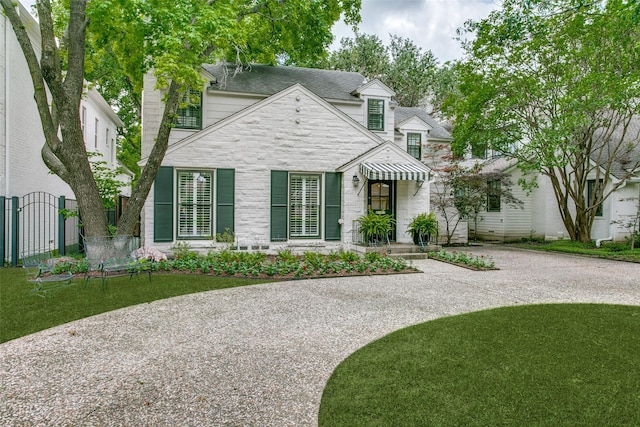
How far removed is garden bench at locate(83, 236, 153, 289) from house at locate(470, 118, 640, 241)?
15.6 m

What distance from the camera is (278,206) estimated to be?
41.6 ft

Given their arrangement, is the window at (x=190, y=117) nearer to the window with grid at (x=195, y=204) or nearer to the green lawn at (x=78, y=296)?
the window with grid at (x=195, y=204)

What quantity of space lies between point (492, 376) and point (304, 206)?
9628mm

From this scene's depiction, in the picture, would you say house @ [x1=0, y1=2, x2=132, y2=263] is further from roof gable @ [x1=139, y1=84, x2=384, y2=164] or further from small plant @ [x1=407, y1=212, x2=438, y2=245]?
small plant @ [x1=407, y1=212, x2=438, y2=245]

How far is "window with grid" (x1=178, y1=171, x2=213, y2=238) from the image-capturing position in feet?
39.6

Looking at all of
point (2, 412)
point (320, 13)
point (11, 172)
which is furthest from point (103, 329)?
point (320, 13)

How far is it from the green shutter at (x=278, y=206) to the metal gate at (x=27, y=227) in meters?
5.94

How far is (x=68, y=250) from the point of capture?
13.5 meters

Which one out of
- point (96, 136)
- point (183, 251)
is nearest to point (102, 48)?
point (183, 251)

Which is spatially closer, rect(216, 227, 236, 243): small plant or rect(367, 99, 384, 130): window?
rect(216, 227, 236, 243): small plant

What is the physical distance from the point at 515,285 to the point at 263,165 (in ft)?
26.3

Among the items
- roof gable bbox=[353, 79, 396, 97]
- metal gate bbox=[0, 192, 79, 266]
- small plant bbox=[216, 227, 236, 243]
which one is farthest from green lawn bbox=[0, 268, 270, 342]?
roof gable bbox=[353, 79, 396, 97]

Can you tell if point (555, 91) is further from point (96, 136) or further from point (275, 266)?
point (96, 136)

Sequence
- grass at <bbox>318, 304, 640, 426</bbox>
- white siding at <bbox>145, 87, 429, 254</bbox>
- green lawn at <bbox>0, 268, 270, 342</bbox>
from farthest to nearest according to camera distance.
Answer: white siding at <bbox>145, 87, 429, 254</bbox> < green lawn at <bbox>0, 268, 270, 342</bbox> < grass at <bbox>318, 304, 640, 426</bbox>
